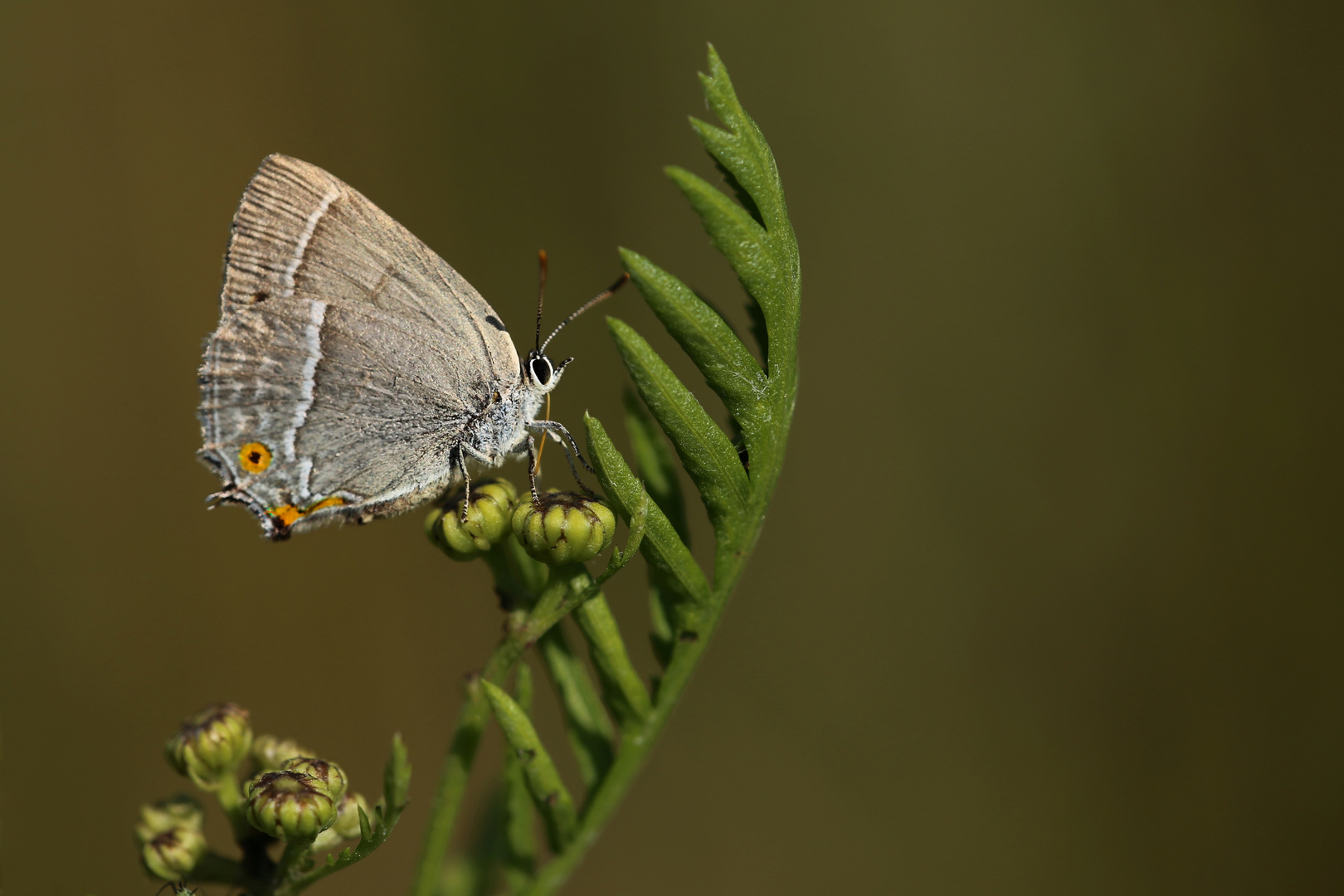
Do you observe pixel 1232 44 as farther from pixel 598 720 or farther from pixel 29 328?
pixel 29 328

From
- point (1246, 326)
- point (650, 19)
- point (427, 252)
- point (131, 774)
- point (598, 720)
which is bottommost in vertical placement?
point (131, 774)

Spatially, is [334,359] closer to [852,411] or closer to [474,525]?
[474,525]

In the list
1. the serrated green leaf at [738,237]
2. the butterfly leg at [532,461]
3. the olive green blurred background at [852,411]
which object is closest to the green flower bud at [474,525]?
the butterfly leg at [532,461]

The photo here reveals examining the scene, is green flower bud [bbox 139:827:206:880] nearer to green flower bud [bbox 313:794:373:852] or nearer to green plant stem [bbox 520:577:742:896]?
green flower bud [bbox 313:794:373:852]

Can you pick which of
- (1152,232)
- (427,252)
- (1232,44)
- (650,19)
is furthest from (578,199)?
(1232,44)

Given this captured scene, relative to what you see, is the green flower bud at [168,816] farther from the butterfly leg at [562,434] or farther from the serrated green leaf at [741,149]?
the serrated green leaf at [741,149]

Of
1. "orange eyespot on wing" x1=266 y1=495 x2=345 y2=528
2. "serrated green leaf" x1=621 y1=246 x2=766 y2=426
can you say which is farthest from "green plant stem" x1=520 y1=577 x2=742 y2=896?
"orange eyespot on wing" x1=266 y1=495 x2=345 y2=528
